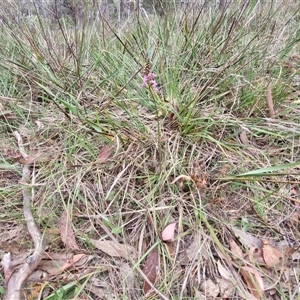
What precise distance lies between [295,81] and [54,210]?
1.45 m

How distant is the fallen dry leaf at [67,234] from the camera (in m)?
1.08

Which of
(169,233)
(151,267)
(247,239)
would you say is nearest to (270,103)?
(247,239)

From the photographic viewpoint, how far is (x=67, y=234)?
110 centimetres

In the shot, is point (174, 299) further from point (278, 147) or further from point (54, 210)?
point (278, 147)

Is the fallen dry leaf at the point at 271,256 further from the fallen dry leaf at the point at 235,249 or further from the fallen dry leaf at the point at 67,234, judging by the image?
the fallen dry leaf at the point at 67,234

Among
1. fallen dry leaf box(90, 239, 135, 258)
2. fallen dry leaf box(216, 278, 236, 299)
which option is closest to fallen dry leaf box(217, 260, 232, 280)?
fallen dry leaf box(216, 278, 236, 299)

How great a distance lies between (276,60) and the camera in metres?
1.67

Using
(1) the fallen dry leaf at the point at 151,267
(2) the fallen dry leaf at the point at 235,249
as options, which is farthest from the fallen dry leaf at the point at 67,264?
(2) the fallen dry leaf at the point at 235,249

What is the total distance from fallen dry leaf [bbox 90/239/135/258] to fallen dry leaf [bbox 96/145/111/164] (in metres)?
0.35

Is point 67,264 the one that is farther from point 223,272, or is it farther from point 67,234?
point 223,272

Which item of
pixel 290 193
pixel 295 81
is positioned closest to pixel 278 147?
pixel 290 193

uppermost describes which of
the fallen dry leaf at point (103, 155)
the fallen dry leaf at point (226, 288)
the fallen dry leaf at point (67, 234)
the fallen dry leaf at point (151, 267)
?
the fallen dry leaf at point (103, 155)

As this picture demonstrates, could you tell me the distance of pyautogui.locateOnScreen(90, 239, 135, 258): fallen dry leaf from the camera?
3.50 ft

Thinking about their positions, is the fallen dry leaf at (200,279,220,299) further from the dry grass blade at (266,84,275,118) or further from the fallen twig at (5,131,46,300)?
the dry grass blade at (266,84,275,118)
